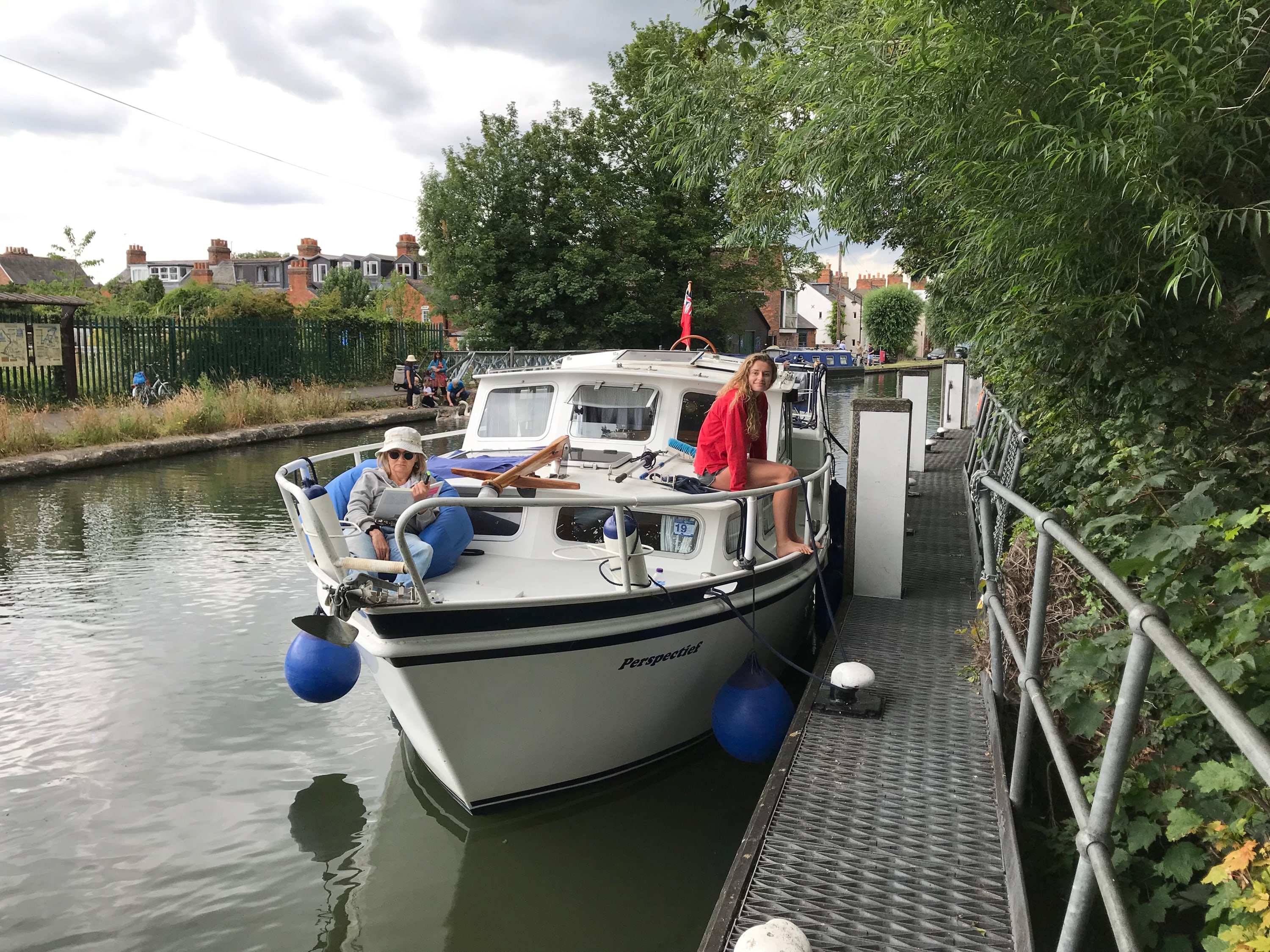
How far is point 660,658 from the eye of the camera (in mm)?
5293

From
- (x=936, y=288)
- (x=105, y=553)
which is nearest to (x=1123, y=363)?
(x=936, y=288)

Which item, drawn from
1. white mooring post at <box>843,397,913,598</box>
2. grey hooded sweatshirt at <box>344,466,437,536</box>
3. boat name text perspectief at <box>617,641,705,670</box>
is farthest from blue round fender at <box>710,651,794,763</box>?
white mooring post at <box>843,397,913,598</box>

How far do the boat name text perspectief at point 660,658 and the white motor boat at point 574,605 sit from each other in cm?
1

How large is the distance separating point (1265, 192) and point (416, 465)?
5.12 meters

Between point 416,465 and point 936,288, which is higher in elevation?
point 936,288

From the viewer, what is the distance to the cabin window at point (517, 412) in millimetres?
7750

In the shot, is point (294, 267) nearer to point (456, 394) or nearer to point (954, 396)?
point (456, 394)

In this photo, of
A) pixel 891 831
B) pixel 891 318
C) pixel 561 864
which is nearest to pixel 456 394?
pixel 561 864

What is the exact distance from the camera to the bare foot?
21.4ft

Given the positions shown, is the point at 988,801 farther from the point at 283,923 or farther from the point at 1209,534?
the point at 283,923

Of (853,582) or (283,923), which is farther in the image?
(853,582)

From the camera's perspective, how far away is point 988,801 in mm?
4105

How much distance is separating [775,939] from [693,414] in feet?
16.6

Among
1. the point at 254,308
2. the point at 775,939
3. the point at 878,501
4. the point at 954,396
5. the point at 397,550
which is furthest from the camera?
the point at 254,308
